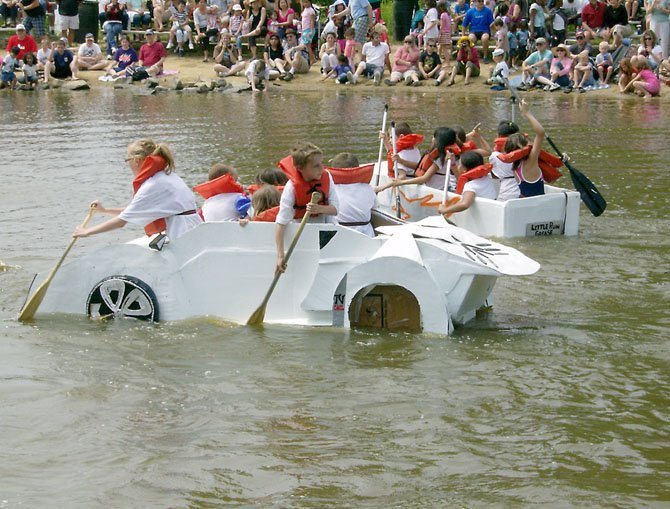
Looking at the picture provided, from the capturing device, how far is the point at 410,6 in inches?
1272

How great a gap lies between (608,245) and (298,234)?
4.85 meters

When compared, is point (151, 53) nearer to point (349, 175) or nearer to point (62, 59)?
point (62, 59)

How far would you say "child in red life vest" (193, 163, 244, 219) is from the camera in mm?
10312

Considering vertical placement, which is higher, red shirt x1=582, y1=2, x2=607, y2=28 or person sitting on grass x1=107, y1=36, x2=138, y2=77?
red shirt x1=582, y1=2, x2=607, y2=28

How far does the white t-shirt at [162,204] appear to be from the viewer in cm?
951

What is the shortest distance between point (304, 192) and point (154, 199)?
4.06 feet

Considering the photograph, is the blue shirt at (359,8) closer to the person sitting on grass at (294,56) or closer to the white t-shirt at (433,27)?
the person sitting on grass at (294,56)

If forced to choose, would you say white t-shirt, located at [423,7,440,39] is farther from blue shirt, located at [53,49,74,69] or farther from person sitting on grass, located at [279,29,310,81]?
blue shirt, located at [53,49,74,69]

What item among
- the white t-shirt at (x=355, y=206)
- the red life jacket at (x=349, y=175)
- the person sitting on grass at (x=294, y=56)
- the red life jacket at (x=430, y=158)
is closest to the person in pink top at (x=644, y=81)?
the person sitting on grass at (x=294, y=56)

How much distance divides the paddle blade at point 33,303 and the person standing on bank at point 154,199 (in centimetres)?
60

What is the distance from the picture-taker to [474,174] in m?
13.0

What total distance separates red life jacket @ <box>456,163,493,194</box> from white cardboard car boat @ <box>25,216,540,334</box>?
10.8 ft

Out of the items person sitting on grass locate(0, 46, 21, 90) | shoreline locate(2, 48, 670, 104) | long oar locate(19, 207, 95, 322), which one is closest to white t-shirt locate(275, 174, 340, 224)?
long oar locate(19, 207, 95, 322)

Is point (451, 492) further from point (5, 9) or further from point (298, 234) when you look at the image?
point (5, 9)
